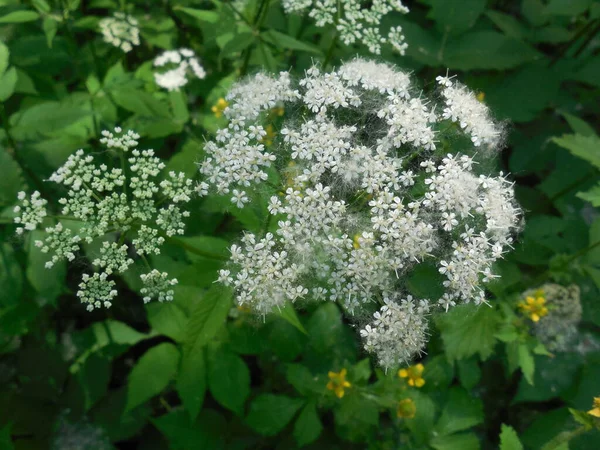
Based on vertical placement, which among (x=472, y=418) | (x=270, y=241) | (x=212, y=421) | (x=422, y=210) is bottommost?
(x=212, y=421)

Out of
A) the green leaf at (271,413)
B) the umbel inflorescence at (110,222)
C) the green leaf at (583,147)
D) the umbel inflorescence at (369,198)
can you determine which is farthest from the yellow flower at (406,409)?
the green leaf at (583,147)

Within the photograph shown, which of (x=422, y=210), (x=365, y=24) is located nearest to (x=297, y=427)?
(x=422, y=210)

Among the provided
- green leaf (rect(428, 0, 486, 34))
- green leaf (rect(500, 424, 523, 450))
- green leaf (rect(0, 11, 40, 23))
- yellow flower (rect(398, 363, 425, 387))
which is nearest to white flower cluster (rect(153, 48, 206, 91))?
green leaf (rect(0, 11, 40, 23))

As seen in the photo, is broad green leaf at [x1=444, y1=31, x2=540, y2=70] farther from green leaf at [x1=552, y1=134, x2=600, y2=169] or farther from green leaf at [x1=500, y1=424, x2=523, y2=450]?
green leaf at [x1=500, y1=424, x2=523, y2=450]

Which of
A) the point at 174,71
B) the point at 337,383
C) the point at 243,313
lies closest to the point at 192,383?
the point at 243,313

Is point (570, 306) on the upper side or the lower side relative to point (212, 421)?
upper

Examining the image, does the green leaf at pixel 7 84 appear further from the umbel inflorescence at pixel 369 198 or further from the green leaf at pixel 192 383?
the green leaf at pixel 192 383

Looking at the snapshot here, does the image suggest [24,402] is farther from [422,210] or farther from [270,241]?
[422,210]
